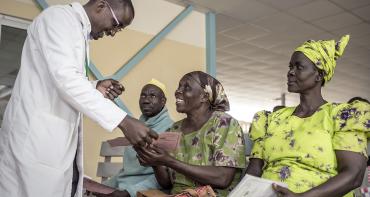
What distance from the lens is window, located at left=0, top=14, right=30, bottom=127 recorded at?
379cm

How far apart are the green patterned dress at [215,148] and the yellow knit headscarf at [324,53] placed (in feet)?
1.67

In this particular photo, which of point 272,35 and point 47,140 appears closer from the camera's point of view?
point 47,140

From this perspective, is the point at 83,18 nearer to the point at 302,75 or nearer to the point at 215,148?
the point at 215,148

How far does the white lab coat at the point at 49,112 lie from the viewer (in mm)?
1438

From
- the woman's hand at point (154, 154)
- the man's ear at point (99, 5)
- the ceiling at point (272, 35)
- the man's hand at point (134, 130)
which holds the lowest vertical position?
the woman's hand at point (154, 154)

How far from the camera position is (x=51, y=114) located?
4.97 feet

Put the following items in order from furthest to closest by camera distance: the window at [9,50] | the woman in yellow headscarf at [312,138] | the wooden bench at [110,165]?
the window at [9,50], the wooden bench at [110,165], the woman in yellow headscarf at [312,138]

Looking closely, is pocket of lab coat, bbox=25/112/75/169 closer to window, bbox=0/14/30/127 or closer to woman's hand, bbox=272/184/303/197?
woman's hand, bbox=272/184/303/197

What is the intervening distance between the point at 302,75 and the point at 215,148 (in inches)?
22.8

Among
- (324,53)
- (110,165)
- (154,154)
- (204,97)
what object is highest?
(324,53)

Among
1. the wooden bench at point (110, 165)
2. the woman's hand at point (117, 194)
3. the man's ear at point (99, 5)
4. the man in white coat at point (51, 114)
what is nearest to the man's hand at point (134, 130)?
the man in white coat at point (51, 114)

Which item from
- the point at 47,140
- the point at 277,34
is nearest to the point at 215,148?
the point at 47,140

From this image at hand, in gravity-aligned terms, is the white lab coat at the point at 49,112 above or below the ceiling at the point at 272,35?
below

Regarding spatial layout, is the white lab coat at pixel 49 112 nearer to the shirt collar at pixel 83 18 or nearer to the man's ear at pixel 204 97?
the shirt collar at pixel 83 18
